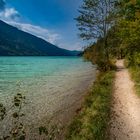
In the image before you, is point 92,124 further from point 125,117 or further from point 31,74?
point 31,74

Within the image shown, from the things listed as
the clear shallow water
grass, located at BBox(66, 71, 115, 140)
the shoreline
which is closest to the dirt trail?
grass, located at BBox(66, 71, 115, 140)

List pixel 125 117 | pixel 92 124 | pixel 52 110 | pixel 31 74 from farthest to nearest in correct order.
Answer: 1. pixel 31 74
2. pixel 52 110
3. pixel 125 117
4. pixel 92 124

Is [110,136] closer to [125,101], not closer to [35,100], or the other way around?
[125,101]

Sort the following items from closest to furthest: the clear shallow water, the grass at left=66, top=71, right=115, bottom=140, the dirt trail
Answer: the grass at left=66, top=71, right=115, bottom=140 → the dirt trail → the clear shallow water

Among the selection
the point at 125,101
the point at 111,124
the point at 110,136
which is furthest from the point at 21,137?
the point at 125,101

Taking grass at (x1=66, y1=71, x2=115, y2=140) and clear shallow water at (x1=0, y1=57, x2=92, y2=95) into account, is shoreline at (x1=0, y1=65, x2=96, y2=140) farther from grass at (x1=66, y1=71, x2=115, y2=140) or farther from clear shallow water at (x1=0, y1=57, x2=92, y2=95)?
clear shallow water at (x1=0, y1=57, x2=92, y2=95)

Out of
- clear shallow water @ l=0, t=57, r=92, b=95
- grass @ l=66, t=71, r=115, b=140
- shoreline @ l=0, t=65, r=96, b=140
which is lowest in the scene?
clear shallow water @ l=0, t=57, r=92, b=95

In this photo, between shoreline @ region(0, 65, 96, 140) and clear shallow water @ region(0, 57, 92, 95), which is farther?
clear shallow water @ region(0, 57, 92, 95)

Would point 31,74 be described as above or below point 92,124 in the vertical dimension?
below

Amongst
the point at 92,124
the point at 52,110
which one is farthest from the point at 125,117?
the point at 52,110

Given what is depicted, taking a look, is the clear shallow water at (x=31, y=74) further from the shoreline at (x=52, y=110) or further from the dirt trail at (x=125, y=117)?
the dirt trail at (x=125, y=117)

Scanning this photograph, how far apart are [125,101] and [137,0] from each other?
1606 cm

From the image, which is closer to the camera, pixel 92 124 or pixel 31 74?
pixel 92 124

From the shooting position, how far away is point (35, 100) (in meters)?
27.3
